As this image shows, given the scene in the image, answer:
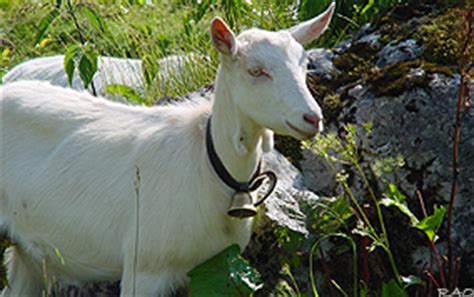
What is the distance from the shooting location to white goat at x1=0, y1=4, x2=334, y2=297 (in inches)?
159

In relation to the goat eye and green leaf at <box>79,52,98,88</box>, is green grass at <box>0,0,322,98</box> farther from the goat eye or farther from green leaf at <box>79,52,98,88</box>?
the goat eye

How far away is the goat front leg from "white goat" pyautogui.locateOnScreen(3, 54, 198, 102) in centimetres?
199

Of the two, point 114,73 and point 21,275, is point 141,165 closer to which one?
point 21,275

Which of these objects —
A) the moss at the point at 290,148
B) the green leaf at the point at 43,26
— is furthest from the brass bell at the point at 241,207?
the green leaf at the point at 43,26

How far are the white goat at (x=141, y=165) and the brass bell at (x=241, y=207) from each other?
5cm

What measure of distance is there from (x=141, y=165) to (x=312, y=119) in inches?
43.7

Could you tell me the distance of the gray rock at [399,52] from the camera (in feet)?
17.4

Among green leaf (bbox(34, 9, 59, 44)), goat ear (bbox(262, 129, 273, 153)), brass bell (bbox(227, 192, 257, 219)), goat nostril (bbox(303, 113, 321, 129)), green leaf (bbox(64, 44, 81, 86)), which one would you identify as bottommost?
brass bell (bbox(227, 192, 257, 219))

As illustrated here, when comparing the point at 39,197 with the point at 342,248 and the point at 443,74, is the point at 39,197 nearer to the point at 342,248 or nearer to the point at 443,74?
the point at 342,248

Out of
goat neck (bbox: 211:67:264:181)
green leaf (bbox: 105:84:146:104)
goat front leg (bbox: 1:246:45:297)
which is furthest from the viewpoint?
green leaf (bbox: 105:84:146:104)

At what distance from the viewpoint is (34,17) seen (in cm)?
895

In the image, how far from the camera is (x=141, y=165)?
4.52 metres

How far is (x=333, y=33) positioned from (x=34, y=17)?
3346 millimetres

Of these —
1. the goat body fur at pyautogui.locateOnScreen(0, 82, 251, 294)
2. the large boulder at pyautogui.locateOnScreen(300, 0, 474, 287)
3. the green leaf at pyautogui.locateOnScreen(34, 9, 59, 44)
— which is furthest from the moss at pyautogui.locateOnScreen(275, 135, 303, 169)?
the green leaf at pyautogui.locateOnScreen(34, 9, 59, 44)
